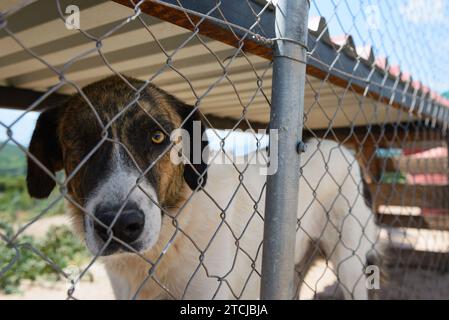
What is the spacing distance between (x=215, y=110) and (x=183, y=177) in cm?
250

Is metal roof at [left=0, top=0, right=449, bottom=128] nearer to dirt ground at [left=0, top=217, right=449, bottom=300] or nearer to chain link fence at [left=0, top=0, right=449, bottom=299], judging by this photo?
chain link fence at [left=0, top=0, right=449, bottom=299]

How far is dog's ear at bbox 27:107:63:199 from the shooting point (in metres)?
2.30

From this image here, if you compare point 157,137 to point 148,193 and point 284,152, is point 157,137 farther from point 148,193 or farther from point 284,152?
point 284,152

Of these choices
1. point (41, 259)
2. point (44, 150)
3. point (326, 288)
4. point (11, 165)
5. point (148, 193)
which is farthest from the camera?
point (11, 165)

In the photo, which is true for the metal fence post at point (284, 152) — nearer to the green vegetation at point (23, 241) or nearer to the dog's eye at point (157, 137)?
the dog's eye at point (157, 137)

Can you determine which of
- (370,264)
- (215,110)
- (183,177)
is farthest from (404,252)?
(183,177)

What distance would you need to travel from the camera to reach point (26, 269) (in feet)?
18.5

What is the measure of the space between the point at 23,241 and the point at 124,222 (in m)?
5.93

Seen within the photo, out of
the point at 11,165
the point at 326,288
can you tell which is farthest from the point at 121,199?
the point at 11,165

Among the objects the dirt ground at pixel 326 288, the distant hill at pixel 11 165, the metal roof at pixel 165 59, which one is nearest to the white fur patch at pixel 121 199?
the metal roof at pixel 165 59

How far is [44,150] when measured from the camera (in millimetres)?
2320

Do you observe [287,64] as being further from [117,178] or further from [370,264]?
[370,264]

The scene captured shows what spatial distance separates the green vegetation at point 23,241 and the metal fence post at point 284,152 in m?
1.44
